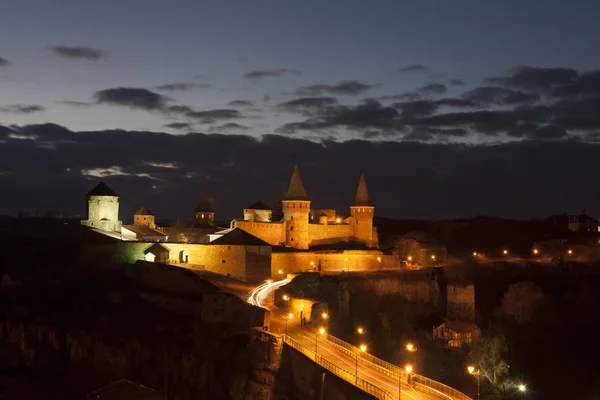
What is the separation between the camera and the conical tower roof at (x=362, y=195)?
73.9m

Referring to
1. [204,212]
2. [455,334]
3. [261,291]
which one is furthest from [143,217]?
[455,334]

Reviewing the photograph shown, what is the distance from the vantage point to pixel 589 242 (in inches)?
3568

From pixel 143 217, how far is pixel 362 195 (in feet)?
93.4

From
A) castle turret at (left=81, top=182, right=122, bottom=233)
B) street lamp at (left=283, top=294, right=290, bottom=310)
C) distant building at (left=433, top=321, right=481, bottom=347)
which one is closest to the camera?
street lamp at (left=283, top=294, right=290, bottom=310)

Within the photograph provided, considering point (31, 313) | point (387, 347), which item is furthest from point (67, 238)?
point (387, 347)

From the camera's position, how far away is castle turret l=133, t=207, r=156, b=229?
3332 inches

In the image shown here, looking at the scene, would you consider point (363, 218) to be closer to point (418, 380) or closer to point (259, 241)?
point (259, 241)

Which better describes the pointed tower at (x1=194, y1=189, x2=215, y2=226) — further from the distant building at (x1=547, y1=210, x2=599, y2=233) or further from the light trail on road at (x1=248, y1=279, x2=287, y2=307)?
the distant building at (x1=547, y1=210, x2=599, y2=233)

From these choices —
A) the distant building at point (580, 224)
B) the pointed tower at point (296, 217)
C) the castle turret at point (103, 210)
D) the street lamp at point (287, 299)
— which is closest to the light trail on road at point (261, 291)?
the street lamp at point (287, 299)

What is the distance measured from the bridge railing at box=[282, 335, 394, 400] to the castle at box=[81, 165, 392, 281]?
2180cm

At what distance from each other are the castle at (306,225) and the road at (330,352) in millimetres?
13633

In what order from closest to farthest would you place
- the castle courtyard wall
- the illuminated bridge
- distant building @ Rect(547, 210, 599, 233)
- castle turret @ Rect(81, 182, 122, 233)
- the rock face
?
the illuminated bridge
the rock face
the castle courtyard wall
castle turret @ Rect(81, 182, 122, 233)
distant building @ Rect(547, 210, 599, 233)

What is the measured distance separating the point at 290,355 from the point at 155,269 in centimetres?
2248

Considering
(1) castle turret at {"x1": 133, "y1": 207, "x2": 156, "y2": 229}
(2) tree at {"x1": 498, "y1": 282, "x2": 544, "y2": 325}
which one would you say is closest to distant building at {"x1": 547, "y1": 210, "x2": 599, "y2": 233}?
(2) tree at {"x1": 498, "y1": 282, "x2": 544, "y2": 325}
